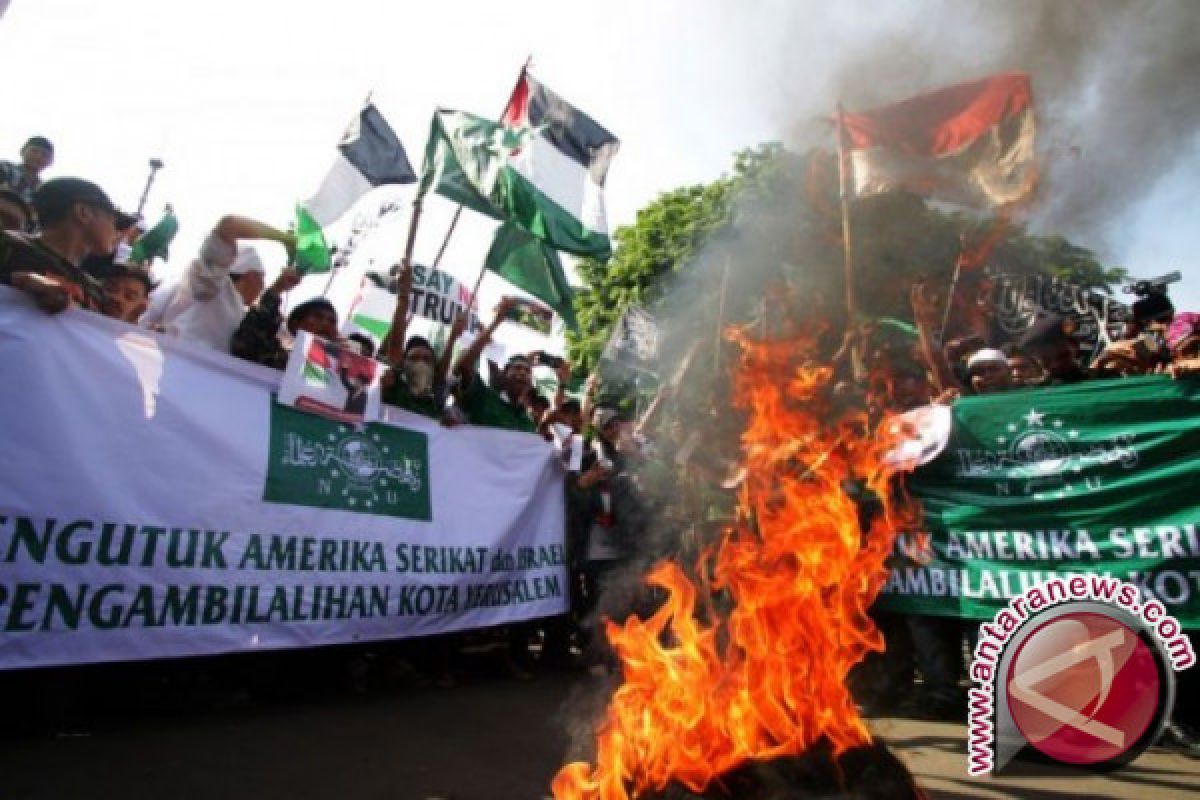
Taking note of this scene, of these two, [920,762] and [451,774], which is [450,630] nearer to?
[451,774]

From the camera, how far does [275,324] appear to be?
5.22 meters

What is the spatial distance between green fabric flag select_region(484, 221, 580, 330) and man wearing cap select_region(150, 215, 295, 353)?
2.75 meters

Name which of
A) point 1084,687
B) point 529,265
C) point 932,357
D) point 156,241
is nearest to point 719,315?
point 529,265

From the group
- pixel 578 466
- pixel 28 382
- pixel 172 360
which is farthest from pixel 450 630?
pixel 28 382

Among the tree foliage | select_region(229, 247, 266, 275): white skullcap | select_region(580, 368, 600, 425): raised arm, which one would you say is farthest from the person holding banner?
the tree foliage

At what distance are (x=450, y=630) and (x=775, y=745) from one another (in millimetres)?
3633

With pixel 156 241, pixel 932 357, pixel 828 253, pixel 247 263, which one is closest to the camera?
pixel 247 263

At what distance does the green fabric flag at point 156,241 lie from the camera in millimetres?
7637

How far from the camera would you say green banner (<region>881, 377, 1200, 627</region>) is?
4426 millimetres

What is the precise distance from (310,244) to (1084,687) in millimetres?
6612

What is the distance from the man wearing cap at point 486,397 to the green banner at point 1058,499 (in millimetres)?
3499

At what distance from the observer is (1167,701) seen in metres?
3.45

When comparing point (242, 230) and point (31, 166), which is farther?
point (31, 166)

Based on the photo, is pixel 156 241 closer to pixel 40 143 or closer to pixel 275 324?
pixel 40 143
